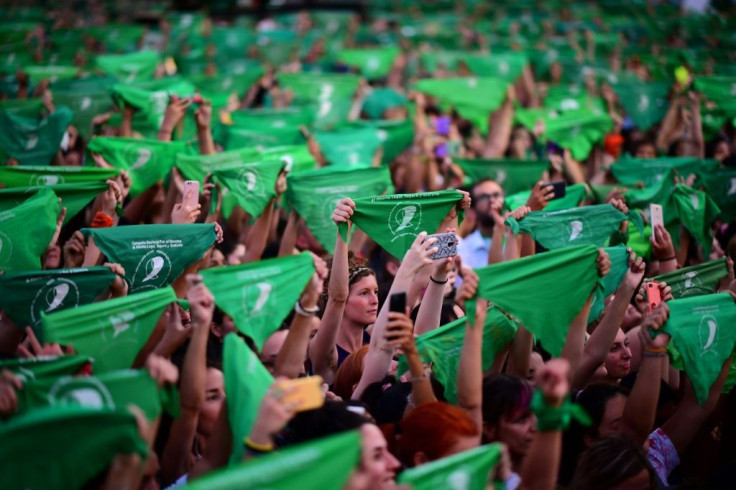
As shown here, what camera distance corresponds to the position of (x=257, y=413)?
3469 millimetres

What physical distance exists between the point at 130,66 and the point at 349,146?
3.90 m

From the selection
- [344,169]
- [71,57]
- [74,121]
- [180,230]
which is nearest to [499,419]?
[180,230]

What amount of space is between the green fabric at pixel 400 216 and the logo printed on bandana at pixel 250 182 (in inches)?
59.1

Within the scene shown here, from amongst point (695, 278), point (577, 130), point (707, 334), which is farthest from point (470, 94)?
point (707, 334)

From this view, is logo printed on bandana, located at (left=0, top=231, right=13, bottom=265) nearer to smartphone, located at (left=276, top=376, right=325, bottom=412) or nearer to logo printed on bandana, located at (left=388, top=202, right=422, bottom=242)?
logo printed on bandana, located at (left=388, top=202, right=422, bottom=242)

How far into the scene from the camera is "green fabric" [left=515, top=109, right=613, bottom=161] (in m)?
9.77

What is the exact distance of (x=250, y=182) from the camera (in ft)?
22.0

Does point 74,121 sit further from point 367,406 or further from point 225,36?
point 225,36

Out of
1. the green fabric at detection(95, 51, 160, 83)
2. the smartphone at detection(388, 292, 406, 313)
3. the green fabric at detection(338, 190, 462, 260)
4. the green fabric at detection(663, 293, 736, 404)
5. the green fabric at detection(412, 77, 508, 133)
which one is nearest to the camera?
the smartphone at detection(388, 292, 406, 313)

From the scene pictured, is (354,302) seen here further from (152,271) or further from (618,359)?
(618,359)

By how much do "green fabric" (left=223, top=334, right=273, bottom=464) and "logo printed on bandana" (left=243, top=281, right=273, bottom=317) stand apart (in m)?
0.38

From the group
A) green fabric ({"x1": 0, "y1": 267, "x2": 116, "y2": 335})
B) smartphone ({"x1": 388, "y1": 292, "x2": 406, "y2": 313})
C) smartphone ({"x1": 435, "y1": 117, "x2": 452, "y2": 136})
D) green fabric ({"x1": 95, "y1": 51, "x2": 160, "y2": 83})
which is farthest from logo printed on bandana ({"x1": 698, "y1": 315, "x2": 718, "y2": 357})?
green fabric ({"x1": 95, "y1": 51, "x2": 160, "y2": 83})

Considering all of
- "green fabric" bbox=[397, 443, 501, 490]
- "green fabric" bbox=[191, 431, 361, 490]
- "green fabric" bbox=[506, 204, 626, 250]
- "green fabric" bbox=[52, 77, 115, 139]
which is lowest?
"green fabric" bbox=[52, 77, 115, 139]

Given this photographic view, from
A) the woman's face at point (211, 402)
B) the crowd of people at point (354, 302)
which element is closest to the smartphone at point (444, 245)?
the crowd of people at point (354, 302)
